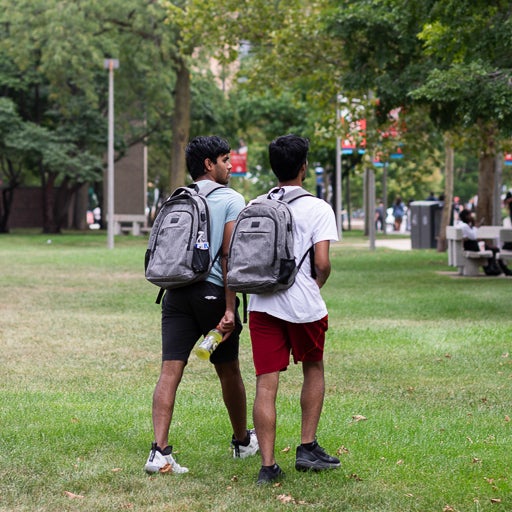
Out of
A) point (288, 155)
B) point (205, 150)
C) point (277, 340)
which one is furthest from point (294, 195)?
point (277, 340)

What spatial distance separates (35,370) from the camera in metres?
10.6

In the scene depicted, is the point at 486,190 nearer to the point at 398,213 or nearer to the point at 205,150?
the point at 205,150

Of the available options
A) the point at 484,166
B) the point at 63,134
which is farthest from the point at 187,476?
the point at 63,134

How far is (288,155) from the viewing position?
21.2 feet

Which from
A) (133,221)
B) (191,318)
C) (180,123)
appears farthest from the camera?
(133,221)

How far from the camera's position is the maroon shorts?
6387mm

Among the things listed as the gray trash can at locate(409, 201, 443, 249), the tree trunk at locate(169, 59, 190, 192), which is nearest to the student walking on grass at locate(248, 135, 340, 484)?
the gray trash can at locate(409, 201, 443, 249)

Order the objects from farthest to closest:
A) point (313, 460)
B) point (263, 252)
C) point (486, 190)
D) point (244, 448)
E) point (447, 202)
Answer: point (447, 202), point (486, 190), point (244, 448), point (313, 460), point (263, 252)

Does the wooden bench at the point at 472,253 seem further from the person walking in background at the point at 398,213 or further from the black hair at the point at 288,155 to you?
the person walking in background at the point at 398,213

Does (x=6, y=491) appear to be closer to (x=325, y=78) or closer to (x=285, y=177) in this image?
(x=285, y=177)

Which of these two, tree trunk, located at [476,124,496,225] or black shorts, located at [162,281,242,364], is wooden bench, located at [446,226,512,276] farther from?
black shorts, located at [162,281,242,364]

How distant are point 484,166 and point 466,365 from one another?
1834 cm

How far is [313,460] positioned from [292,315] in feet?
2.57

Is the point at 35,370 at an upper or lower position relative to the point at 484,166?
lower
